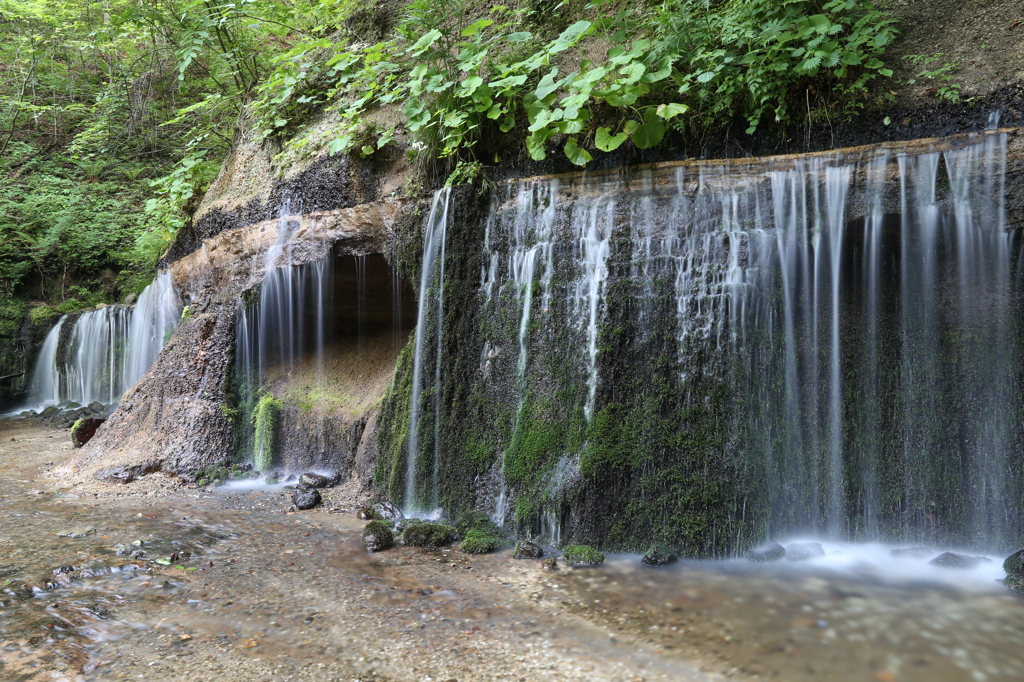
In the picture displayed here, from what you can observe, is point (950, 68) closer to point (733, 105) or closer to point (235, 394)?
point (733, 105)

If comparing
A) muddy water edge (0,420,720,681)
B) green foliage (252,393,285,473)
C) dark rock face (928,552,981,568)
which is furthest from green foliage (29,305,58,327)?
dark rock face (928,552,981,568)

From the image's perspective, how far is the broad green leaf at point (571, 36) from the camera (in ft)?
16.7

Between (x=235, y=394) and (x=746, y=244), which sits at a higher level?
(x=746, y=244)

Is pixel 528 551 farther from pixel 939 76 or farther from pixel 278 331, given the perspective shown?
pixel 278 331

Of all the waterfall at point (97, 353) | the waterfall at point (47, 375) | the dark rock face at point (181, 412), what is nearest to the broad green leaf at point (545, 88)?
the dark rock face at point (181, 412)

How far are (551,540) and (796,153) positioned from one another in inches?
143

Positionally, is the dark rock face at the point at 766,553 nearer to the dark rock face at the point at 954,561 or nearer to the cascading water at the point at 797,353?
the cascading water at the point at 797,353

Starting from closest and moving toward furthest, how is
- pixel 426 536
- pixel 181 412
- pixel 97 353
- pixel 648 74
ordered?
pixel 426 536 < pixel 648 74 < pixel 181 412 < pixel 97 353

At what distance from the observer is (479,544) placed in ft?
15.3

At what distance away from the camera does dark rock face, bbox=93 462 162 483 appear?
22.1ft

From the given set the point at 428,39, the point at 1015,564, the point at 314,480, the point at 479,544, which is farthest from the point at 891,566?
the point at 428,39

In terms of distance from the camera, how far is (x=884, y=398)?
15.4ft

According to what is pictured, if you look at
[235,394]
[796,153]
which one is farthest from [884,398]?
[235,394]

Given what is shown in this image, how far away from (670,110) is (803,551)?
3.39m
